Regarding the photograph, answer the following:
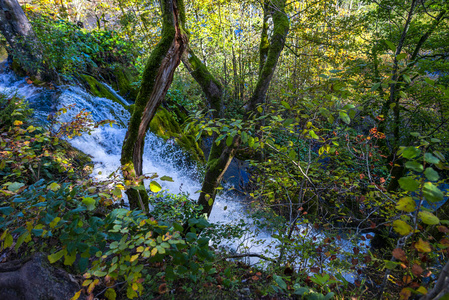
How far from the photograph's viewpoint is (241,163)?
7.74 m

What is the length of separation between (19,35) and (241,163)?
712 centimetres

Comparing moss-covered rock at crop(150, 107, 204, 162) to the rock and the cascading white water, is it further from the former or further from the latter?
the rock

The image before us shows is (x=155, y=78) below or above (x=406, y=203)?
above

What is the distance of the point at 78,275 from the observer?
1790 mm

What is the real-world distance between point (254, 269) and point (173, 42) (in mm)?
3122

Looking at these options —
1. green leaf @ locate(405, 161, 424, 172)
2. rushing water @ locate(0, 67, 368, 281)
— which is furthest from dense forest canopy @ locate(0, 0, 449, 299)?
rushing water @ locate(0, 67, 368, 281)

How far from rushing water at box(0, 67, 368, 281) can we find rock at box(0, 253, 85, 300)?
284 centimetres

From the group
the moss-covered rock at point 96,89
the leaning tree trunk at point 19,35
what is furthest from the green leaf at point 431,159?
the moss-covered rock at point 96,89

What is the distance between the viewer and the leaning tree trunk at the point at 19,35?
503cm

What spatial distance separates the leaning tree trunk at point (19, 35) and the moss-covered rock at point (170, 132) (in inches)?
121

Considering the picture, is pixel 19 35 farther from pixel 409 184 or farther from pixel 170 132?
pixel 409 184

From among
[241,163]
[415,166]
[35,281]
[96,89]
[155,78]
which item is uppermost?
[96,89]

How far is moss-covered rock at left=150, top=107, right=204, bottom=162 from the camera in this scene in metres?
6.38

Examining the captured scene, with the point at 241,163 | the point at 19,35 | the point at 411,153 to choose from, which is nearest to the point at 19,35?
the point at 19,35
